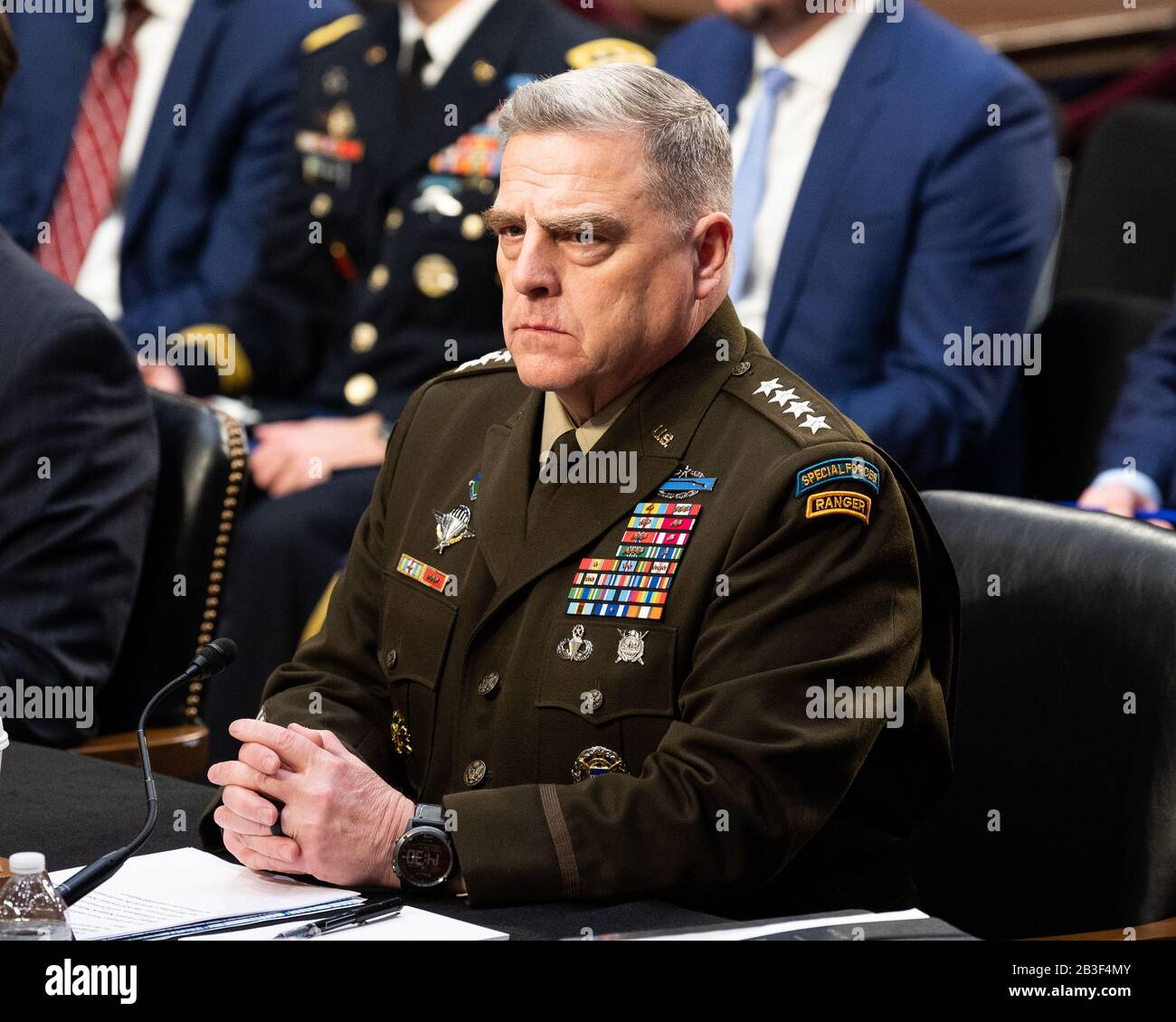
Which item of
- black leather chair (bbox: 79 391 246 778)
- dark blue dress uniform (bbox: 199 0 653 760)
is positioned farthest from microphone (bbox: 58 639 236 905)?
dark blue dress uniform (bbox: 199 0 653 760)

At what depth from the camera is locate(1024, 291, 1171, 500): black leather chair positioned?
3.26 meters

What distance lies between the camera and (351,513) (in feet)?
10.9

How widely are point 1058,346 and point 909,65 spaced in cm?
60

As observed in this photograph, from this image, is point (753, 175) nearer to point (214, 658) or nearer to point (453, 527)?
point (453, 527)

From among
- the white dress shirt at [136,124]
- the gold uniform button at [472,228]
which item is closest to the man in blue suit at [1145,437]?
the gold uniform button at [472,228]

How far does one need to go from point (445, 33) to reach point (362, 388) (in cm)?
73

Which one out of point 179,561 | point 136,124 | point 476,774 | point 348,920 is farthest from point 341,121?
point 348,920

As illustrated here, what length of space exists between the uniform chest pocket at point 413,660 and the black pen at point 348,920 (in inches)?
13.1

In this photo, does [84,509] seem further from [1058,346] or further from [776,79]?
[1058,346]

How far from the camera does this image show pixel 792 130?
131 inches

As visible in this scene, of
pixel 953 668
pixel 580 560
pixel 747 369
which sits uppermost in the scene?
pixel 747 369

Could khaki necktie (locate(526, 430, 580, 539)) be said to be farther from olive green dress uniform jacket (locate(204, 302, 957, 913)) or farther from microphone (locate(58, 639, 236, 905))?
microphone (locate(58, 639, 236, 905))

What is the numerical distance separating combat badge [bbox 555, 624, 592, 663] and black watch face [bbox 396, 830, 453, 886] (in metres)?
0.23
